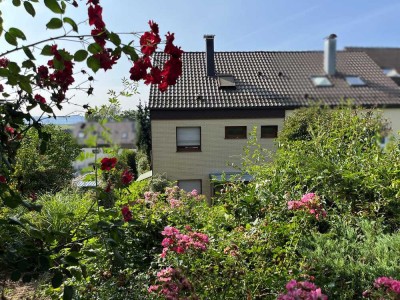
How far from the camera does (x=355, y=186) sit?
11.5ft

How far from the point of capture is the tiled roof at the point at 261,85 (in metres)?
13.0

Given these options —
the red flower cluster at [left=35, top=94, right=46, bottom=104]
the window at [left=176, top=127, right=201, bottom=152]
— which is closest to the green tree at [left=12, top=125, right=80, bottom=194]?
the window at [left=176, top=127, right=201, bottom=152]

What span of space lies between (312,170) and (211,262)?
1.90m

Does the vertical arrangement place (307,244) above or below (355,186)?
below

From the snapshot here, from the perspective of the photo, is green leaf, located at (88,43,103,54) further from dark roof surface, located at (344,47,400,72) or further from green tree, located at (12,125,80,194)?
green tree, located at (12,125,80,194)

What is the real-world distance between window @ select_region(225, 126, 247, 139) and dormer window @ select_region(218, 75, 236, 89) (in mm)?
1986

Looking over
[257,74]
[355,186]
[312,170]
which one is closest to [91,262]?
[312,170]

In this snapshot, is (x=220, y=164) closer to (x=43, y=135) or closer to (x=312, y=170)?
(x=312, y=170)

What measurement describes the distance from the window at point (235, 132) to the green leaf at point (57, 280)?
12.6 metres

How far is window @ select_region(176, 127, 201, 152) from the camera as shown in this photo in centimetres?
1380

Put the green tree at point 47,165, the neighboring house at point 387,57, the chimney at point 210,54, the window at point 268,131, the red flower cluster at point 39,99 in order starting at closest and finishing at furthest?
the red flower cluster at point 39,99 → the neighboring house at point 387,57 → the green tree at point 47,165 → the window at point 268,131 → the chimney at point 210,54

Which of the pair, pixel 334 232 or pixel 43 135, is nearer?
pixel 43 135

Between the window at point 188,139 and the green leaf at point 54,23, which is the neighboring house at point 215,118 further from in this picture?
the green leaf at point 54,23

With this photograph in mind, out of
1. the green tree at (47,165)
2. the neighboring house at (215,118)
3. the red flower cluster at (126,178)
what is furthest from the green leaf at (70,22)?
the neighboring house at (215,118)
